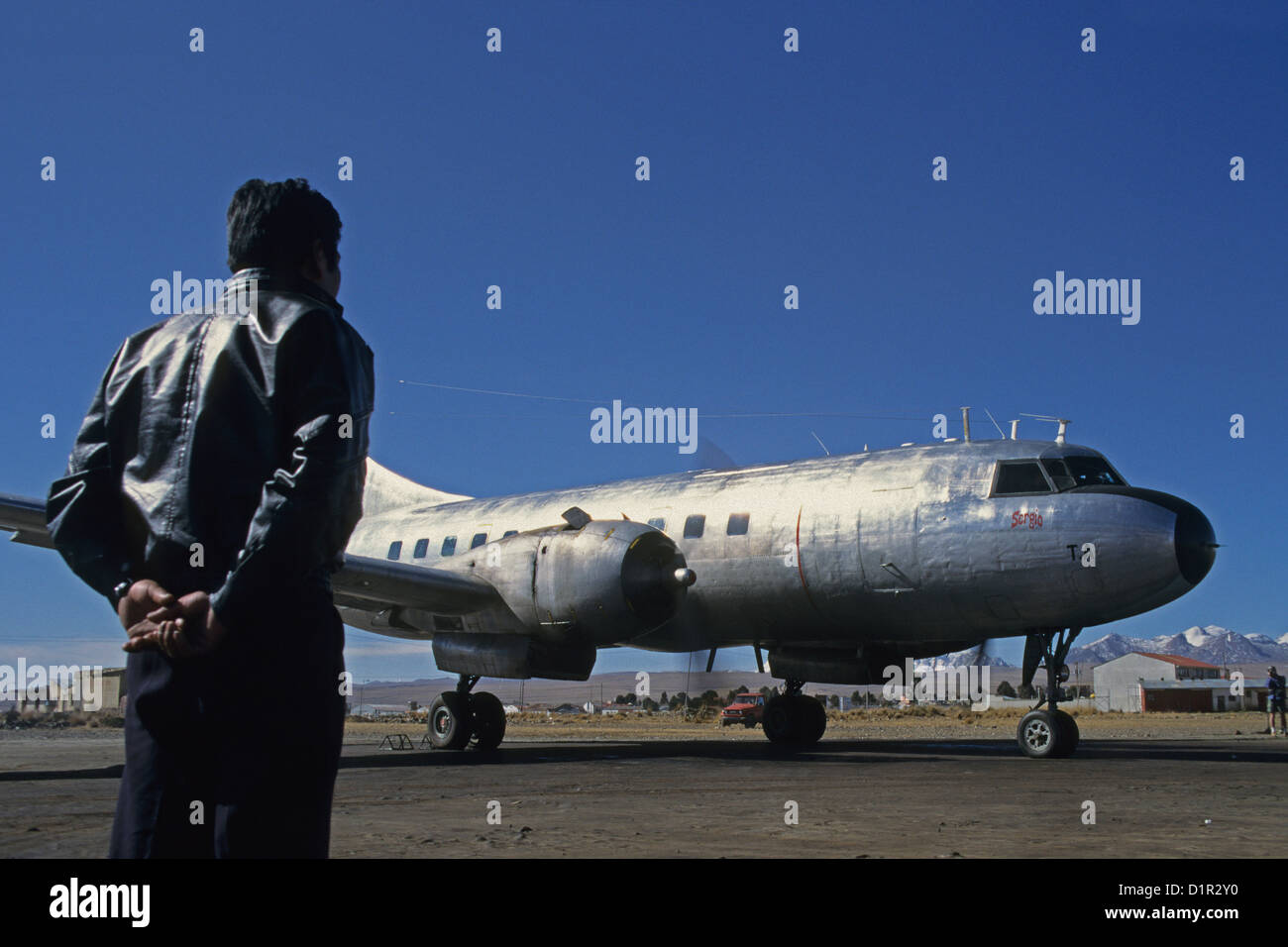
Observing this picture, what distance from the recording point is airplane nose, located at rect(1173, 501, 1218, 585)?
14.5 metres

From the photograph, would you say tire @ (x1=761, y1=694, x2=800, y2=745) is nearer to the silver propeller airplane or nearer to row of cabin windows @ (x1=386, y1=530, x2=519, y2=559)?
the silver propeller airplane

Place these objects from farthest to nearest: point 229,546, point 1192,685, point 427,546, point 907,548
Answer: point 1192,685 < point 427,546 < point 907,548 < point 229,546

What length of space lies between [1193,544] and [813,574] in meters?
5.28

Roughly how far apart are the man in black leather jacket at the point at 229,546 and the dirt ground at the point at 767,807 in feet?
12.8

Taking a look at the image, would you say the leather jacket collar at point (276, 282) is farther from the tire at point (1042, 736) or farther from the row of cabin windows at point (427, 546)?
the row of cabin windows at point (427, 546)

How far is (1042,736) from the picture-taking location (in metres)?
15.5

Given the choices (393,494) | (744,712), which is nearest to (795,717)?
(393,494)

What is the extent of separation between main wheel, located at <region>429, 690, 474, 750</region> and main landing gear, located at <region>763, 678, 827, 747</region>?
5576 mm

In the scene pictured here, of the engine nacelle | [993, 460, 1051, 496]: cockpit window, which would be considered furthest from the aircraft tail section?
[993, 460, 1051, 496]: cockpit window

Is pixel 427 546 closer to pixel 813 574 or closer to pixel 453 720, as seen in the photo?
pixel 453 720

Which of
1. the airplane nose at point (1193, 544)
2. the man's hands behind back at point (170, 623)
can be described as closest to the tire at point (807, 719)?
the airplane nose at point (1193, 544)

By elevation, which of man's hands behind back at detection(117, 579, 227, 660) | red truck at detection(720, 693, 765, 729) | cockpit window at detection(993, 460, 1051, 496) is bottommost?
red truck at detection(720, 693, 765, 729)

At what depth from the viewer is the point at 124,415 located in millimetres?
3000
